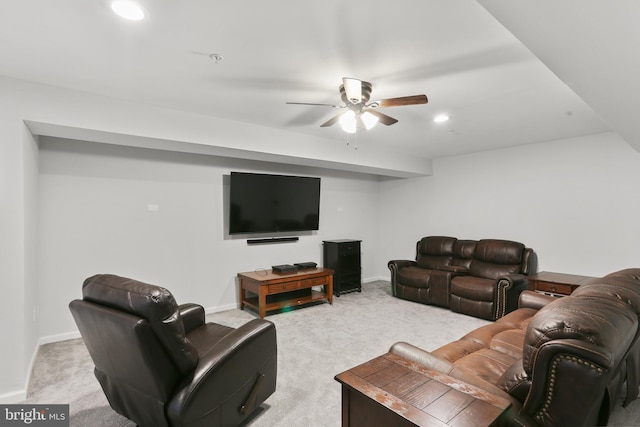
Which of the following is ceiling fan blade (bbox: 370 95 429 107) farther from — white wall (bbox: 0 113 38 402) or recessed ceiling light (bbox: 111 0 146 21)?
white wall (bbox: 0 113 38 402)

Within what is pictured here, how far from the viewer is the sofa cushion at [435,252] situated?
534 centimetres

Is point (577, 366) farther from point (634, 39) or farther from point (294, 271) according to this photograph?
point (294, 271)

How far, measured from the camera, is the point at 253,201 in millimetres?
4703

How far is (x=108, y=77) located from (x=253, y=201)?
8.12ft

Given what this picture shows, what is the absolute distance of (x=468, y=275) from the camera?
4805mm

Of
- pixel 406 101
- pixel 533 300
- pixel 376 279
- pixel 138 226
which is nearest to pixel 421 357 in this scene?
pixel 406 101

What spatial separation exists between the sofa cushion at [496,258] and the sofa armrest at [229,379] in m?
3.74

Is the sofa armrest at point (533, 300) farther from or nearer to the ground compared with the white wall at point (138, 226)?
nearer to the ground

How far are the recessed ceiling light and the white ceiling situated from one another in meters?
0.05

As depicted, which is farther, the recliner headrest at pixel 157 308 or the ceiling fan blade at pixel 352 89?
the ceiling fan blade at pixel 352 89

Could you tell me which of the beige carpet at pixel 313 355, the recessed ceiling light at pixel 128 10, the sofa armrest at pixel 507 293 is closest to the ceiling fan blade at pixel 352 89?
the recessed ceiling light at pixel 128 10

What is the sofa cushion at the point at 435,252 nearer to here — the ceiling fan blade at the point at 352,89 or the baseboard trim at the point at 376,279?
the baseboard trim at the point at 376,279

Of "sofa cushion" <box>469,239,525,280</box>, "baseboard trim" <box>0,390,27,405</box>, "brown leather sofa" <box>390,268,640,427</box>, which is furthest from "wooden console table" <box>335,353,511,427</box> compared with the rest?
"sofa cushion" <box>469,239,525,280</box>

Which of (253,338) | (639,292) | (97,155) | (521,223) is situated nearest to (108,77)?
(97,155)
